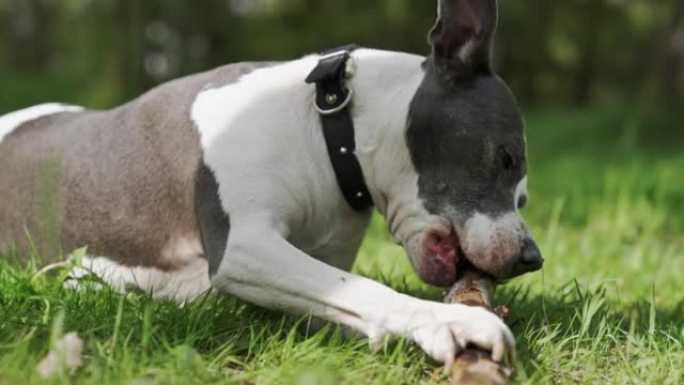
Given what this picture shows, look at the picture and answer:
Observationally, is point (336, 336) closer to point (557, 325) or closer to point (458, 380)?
point (458, 380)

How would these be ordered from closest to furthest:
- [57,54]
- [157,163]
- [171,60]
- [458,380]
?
1. [458,380]
2. [157,163]
3. [171,60]
4. [57,54]

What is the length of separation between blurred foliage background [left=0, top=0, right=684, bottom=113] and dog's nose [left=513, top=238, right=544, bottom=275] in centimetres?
762

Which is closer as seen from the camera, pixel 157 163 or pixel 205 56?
pixel 157 163

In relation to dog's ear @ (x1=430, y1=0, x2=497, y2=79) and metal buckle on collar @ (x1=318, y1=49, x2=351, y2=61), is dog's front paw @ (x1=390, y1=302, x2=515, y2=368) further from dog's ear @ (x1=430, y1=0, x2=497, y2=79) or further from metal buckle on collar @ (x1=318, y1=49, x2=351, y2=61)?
metal buckle on collar @ (x1=318, y1=49, x2=351, y2=61)

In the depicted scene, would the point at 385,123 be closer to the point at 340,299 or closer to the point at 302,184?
the point at 302,184

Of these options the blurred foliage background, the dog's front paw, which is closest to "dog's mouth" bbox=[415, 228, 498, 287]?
the dog's front paw

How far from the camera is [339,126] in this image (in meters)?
3.07

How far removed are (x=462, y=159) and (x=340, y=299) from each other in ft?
1.95

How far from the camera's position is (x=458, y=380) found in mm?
2227

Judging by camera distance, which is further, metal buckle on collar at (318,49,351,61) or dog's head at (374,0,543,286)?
metal buckle on collar at (318,49,351,61)

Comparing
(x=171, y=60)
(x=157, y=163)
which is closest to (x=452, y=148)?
(x=157, y=163)

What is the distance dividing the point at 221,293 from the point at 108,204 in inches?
27.6

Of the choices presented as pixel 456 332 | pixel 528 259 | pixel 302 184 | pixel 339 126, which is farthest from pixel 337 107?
pixel 456 332

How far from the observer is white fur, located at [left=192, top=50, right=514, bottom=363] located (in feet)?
8.69
